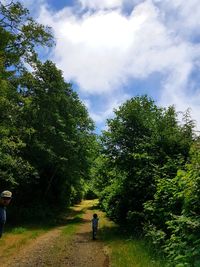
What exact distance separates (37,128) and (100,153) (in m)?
11.6

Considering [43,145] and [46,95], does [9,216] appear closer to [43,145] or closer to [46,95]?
[43,145]

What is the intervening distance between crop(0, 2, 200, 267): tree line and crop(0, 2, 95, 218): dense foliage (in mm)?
80

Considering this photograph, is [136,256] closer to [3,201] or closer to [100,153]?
[3,201]

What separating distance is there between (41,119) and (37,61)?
11.8 metres

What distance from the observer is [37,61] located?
28.6 m

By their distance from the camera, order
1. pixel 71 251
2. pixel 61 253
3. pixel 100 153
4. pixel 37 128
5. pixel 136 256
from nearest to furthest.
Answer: pixel 136 256
pixel 61 253
pixel 71 251
pixel 100 153
pixel 37 128

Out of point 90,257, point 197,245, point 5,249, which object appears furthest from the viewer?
point 5,249

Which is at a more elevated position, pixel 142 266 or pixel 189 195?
pixel 189 195

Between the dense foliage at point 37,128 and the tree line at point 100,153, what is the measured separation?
0.26ft

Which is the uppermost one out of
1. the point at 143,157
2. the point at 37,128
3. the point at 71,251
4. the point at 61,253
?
the point at 37,128

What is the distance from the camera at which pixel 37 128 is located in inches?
1594

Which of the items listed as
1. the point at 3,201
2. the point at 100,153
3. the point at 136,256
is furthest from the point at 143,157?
the point at 3,201

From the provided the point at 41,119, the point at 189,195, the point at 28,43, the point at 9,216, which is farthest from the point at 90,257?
the point at 41,119

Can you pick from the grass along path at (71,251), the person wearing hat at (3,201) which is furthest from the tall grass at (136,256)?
the person wearing hat at (3,201)
